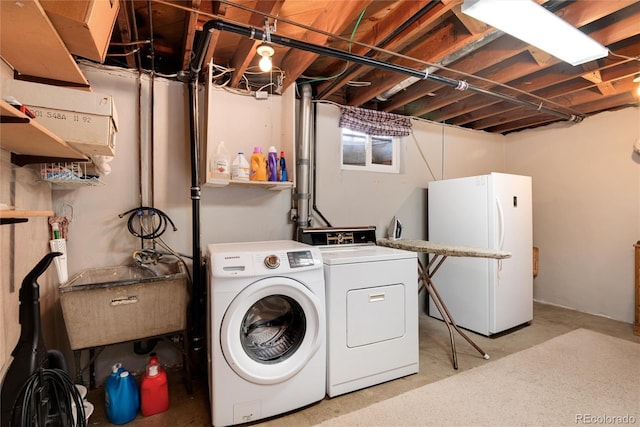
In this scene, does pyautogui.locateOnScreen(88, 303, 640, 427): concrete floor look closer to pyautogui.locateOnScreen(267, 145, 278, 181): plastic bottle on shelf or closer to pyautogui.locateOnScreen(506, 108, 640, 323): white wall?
pyautogui.locateOnScreen(506, 108, 640, 323): white wall

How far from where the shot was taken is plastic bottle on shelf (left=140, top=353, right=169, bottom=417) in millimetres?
1774

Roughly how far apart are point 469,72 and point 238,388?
108 inches

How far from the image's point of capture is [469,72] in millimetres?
2373

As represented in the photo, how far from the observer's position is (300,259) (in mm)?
1817

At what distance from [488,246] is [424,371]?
133 centimetres

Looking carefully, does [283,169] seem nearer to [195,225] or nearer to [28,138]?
[195,225]

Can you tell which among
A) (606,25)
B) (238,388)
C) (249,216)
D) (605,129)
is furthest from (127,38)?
(605,129)

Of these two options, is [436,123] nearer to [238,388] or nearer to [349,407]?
[349,407]

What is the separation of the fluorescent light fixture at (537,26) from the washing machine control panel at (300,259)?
1530mm

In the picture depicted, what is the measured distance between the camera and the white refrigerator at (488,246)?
282cm

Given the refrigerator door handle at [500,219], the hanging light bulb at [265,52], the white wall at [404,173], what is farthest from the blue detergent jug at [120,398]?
the refrigerator door handle at [500,219]

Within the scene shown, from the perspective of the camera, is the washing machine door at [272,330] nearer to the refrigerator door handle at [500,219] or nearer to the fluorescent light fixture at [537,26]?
the fluorescent light fixture at [537,26]

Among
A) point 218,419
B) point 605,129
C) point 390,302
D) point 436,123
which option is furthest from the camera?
point 436,123

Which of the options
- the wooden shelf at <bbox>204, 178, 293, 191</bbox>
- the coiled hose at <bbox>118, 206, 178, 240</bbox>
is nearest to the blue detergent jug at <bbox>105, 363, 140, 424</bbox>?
the coiled hose at <bbox>118, 206, 178, 240</bbox>
